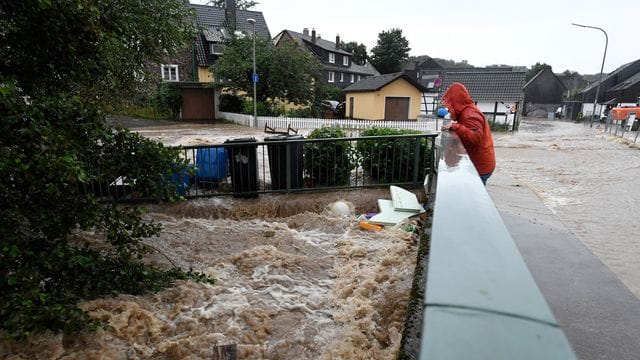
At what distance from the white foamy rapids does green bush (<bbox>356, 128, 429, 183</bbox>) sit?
1.98 meters

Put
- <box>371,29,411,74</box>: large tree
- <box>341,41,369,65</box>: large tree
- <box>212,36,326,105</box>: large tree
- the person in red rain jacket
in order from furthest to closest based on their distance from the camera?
<box>341,41,369,65</box>: large tree < <box>371,29,411,74</box>: large tree < <box>212,36,326,105</box>: large tree < the person in red rain jacket

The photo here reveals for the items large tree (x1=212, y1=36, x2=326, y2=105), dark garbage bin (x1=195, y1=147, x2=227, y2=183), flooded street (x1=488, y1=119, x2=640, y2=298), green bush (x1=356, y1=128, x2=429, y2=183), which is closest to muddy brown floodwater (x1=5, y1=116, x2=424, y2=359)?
dark garbage bin (x1=195, y1=147, x2=227, y2=183)

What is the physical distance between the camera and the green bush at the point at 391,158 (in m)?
7.68

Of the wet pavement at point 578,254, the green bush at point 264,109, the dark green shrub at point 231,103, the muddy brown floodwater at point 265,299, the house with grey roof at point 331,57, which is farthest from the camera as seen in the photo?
the house with grey roof at point 331,57

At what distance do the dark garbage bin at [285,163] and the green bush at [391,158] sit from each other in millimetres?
1276

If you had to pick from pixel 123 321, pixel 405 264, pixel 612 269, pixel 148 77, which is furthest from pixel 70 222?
pixel 148 77

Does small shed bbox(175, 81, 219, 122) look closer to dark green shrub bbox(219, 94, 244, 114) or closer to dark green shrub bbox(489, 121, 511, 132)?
dark green shrub bbox(219, 94, 244, 114)

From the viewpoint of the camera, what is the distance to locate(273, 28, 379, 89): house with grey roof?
4527cm

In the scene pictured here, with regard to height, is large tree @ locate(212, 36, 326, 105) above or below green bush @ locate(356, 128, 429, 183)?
above

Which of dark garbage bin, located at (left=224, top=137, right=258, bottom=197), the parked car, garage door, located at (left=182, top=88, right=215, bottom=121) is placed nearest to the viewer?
dark garbage bin, located at (left=224, top=137, right=258, bottom=197)

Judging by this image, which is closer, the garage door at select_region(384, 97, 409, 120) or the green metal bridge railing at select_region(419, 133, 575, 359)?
the green metal bridge railing at select_region(419, 133, 575, 359)

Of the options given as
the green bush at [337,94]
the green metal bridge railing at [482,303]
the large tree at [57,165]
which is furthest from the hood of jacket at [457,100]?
the green bush at [337,94]

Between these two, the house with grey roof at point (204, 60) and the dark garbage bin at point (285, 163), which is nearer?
the dark garbage bin at point (285, 163)

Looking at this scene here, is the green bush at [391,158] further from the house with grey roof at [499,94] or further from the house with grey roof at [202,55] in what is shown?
the house with grey roof at [202,55]
